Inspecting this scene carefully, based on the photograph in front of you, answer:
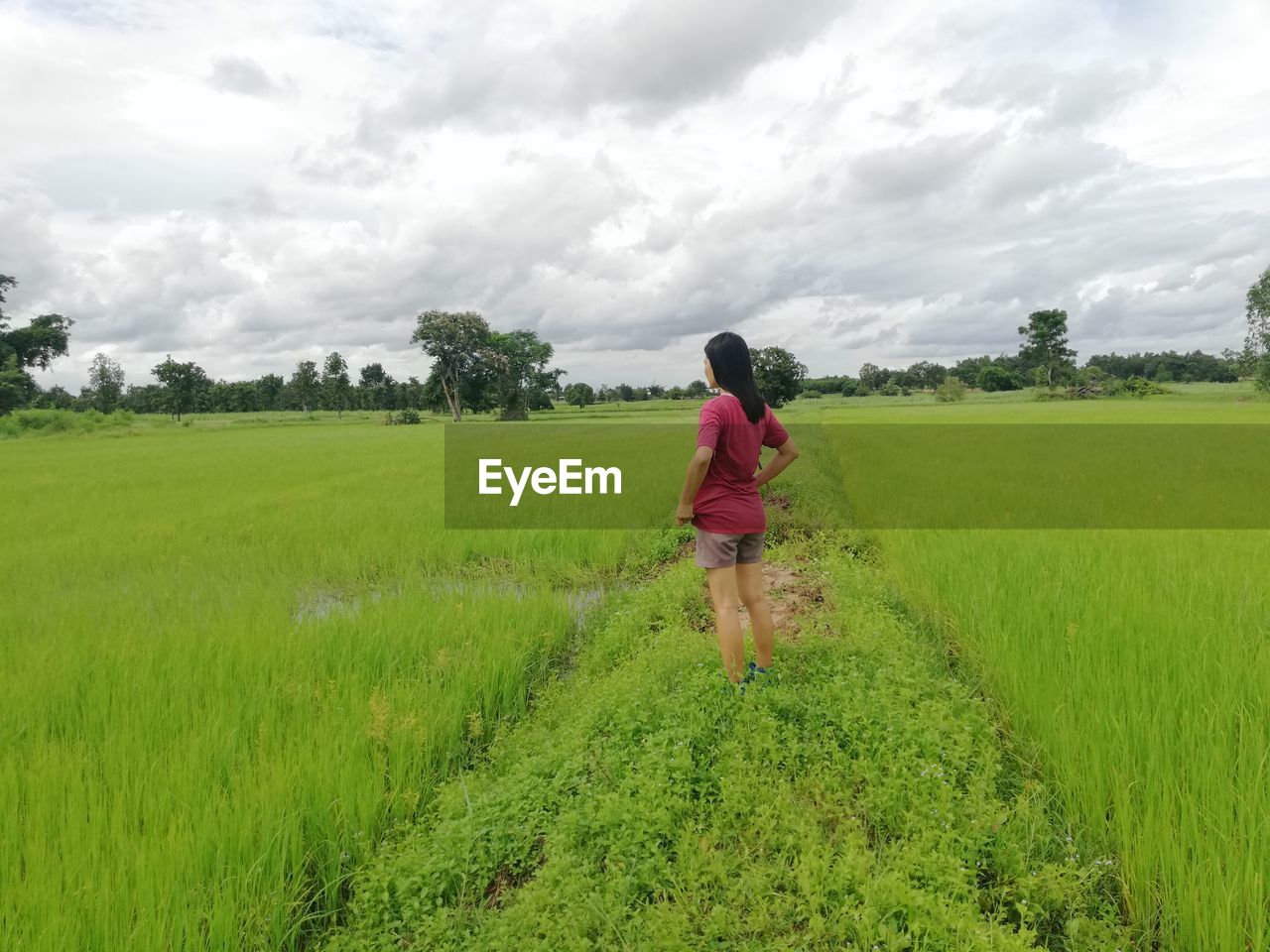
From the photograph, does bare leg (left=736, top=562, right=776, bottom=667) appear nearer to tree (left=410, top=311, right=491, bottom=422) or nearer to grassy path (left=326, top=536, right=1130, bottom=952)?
grassy path (left=326, top=536, right=1130, bottom=952)

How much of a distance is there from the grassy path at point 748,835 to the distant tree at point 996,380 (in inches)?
3791

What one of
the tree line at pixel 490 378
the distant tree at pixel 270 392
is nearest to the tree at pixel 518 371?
the tree line at pixel 490 378

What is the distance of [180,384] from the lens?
241ft

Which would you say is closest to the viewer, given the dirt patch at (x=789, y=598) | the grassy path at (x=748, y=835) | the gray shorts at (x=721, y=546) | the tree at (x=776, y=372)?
the grassy path at (x=748, y=835)

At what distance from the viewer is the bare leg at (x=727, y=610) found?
3.60 m

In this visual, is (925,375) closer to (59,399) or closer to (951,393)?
(951,393)

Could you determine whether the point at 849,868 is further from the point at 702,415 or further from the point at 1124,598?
the point at 1124,598

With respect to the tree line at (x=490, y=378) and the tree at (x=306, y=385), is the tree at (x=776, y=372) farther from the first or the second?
the tree at (x=306, y=385)

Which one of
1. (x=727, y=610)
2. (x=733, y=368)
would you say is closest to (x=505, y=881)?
(x=727, y=610)

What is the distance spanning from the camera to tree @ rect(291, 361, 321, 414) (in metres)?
82.8

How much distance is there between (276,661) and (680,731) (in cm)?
273

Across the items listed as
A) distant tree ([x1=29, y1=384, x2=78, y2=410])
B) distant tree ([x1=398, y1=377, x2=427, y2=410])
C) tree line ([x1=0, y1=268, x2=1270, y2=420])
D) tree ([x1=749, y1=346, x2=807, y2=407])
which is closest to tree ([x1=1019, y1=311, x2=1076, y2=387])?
tree line ([x1=0, y1=268, x2=1270, y2=420])

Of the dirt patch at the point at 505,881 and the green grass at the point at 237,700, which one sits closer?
the green grass at the point at 237,700

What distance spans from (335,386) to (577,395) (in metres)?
29.5
